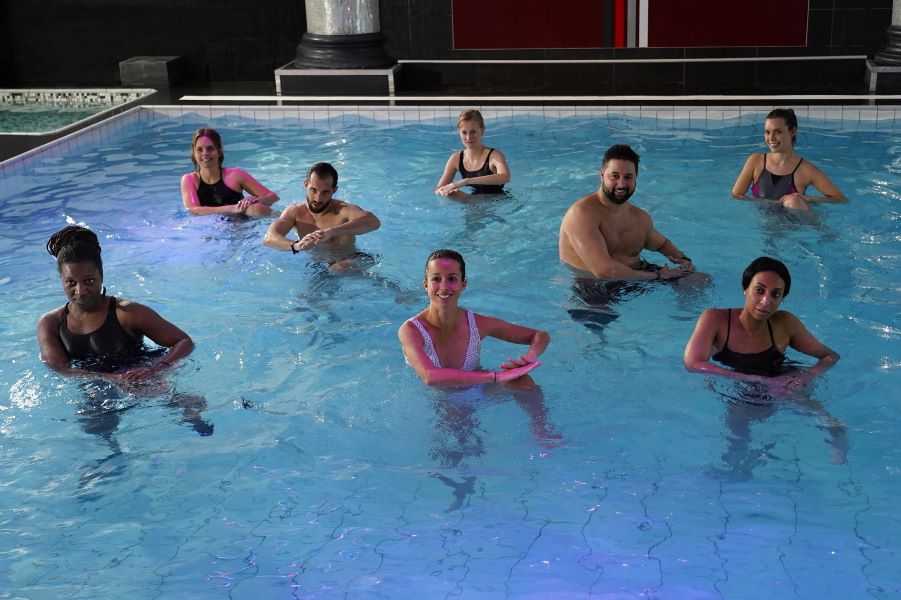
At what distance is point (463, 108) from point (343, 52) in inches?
88.7

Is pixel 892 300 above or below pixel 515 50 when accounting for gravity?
below

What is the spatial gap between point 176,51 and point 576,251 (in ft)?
35.5

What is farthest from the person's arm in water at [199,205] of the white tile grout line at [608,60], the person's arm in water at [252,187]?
the white tile grout line at [608,60]

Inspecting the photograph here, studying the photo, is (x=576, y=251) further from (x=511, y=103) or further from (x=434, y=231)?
(x=511, y=103)

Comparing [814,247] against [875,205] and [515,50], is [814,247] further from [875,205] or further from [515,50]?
[515,50]

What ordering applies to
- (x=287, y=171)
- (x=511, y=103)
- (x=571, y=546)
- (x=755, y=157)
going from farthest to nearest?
(x=511, y=103)
(x=287, y=171)
(x=755, y=157)
(x=571, y=546)

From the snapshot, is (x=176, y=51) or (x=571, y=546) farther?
(x=176, y=51)

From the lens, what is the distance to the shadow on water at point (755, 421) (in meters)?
4.68

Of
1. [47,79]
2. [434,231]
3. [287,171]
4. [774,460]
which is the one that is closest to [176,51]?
[47,79]

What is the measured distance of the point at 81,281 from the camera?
4.78 m

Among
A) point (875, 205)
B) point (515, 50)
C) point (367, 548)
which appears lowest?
point (367, 548)

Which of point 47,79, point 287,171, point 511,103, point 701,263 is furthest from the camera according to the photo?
point 47,79

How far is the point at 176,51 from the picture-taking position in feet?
50.6

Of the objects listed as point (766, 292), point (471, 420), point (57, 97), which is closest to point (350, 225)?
point (471, 420)
